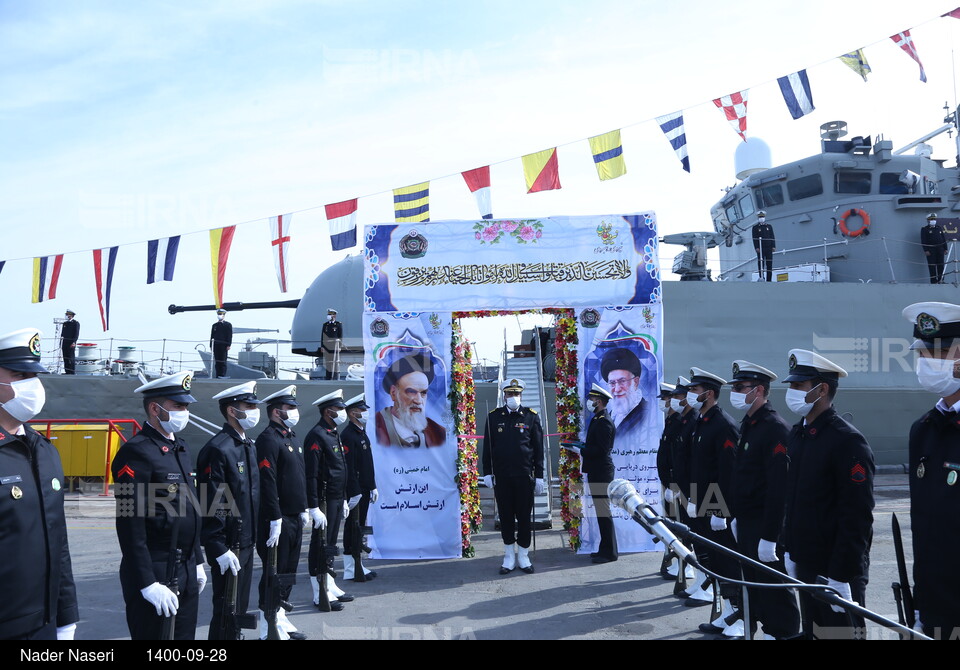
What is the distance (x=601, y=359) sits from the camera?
9.87 metres

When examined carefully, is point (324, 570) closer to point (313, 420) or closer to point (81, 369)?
point (313, 420)

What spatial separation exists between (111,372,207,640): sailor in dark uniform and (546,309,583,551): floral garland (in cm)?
614

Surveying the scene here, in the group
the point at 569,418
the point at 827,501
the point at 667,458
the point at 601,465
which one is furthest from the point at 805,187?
the point at 827,501

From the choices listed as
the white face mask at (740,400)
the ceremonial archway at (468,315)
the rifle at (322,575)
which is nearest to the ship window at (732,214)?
the ceremonial archway at (468,315)

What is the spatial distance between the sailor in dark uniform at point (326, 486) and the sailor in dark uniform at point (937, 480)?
5.10 m

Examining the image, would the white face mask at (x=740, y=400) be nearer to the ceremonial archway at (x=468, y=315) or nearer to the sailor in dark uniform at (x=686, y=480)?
the sailor in dark uniform at (x=686, y=480)

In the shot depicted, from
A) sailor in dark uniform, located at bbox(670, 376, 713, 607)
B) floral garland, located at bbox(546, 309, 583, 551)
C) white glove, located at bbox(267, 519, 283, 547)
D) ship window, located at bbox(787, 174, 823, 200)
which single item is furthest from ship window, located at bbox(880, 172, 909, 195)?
white glove, located at bbox(267, 519, 283, 547)

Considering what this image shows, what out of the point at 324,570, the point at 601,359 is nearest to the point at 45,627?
the point at 324,570

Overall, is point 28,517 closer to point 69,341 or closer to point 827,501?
point 827,501

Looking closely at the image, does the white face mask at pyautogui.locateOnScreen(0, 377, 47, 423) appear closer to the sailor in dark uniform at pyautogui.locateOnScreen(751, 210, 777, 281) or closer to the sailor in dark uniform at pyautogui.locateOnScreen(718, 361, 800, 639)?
the sailor in dark uniform at pyautogui.locateOnScreen(718, 361, 800, 639)

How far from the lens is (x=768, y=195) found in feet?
60.8

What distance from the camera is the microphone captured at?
7.77ft

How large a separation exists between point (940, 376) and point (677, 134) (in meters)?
10.7
